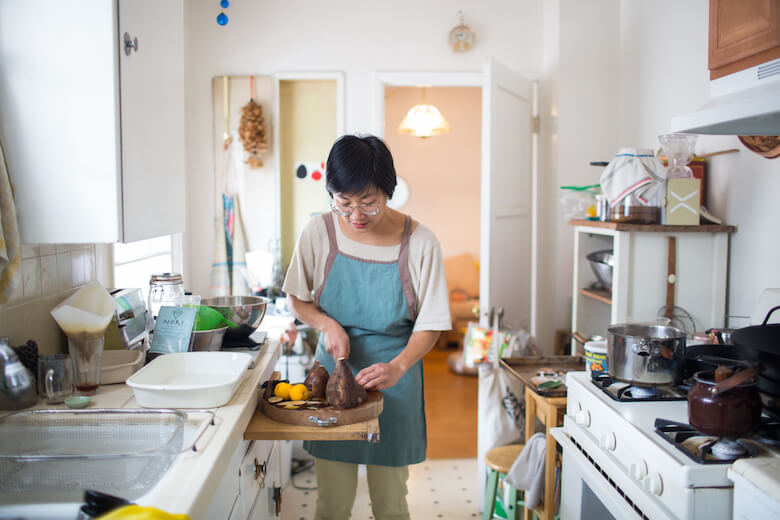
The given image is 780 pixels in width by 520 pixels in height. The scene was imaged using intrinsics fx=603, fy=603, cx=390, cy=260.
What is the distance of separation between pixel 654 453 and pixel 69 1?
62.9 inches

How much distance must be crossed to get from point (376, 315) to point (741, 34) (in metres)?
1.17

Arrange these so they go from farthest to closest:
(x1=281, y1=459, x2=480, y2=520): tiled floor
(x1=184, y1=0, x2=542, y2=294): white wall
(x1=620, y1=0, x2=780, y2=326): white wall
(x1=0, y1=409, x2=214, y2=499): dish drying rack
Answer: (x1=184, y1=0, x2=542, y2=294): white wall
(x1=281, y1=459, x2=480, y2=520): tiled floor
(x1=620, y1=0, x2=780, y2=326): white wall
(x1=0, y1=409, x2=214, y2=499): dish drying rack

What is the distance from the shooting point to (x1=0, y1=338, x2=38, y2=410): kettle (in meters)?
1.22

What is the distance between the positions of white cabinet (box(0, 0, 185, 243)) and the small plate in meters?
0.36

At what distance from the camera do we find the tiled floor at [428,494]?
9.19 feet

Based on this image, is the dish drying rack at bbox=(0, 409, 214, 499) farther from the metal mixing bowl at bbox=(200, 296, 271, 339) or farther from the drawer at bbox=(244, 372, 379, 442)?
the metal mixing bowl at bbox=(200, 296, 271, 339)

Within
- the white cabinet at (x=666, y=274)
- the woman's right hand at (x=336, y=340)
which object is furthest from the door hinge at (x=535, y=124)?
the woman's right hand at (x=336, y=340)

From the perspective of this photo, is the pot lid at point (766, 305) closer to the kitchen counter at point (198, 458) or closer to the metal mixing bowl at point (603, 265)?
the metal mixing bowl at point (603, 265)

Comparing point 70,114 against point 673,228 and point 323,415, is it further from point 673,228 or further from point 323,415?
point 673,228

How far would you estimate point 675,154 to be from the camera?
2246 millimetres

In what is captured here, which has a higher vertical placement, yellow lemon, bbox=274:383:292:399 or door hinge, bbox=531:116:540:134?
door hinge, bbox=531:116:540:134

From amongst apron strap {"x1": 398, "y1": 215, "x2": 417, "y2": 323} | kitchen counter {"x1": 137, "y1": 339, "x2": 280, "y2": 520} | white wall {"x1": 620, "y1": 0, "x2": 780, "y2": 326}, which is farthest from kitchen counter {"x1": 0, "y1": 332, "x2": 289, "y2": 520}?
white wall {"x1": 620, "y1": 0, "x2": 780, "y2": 326}

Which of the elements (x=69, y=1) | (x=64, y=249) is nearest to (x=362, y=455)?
(x=64, y=249)

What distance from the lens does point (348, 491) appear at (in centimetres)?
181
